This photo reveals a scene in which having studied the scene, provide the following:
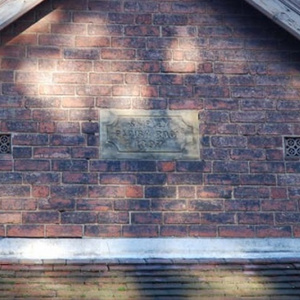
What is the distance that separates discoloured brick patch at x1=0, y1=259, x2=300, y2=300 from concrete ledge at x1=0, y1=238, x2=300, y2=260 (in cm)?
10

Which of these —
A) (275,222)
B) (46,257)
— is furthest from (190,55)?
(46,257)

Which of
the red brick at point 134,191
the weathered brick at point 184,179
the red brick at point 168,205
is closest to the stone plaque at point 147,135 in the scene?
the weathered brick at point 184,179

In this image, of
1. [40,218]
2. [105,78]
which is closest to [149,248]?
[40,218]

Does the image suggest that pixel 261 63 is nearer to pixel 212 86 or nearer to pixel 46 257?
pixel 212 86

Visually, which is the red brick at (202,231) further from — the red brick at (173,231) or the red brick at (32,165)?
the red brick at (32,165)

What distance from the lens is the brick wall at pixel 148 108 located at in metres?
5.18

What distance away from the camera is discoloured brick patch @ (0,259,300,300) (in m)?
4.50

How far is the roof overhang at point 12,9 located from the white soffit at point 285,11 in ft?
6.97

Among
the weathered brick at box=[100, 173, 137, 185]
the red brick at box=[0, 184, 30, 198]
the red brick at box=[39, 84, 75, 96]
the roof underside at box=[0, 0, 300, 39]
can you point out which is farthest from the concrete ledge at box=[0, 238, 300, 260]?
the roof underside at box=[0, 0, 300, 39]

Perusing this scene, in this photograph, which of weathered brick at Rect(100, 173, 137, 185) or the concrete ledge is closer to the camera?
the concrete ledge

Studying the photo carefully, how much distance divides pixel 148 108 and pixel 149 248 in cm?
132

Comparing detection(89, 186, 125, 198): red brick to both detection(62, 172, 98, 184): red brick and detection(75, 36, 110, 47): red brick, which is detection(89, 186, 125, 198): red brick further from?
detection(75, 36, 110, 47): red brick

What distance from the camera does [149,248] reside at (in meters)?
5.09

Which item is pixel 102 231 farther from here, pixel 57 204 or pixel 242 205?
pixel 242 205
